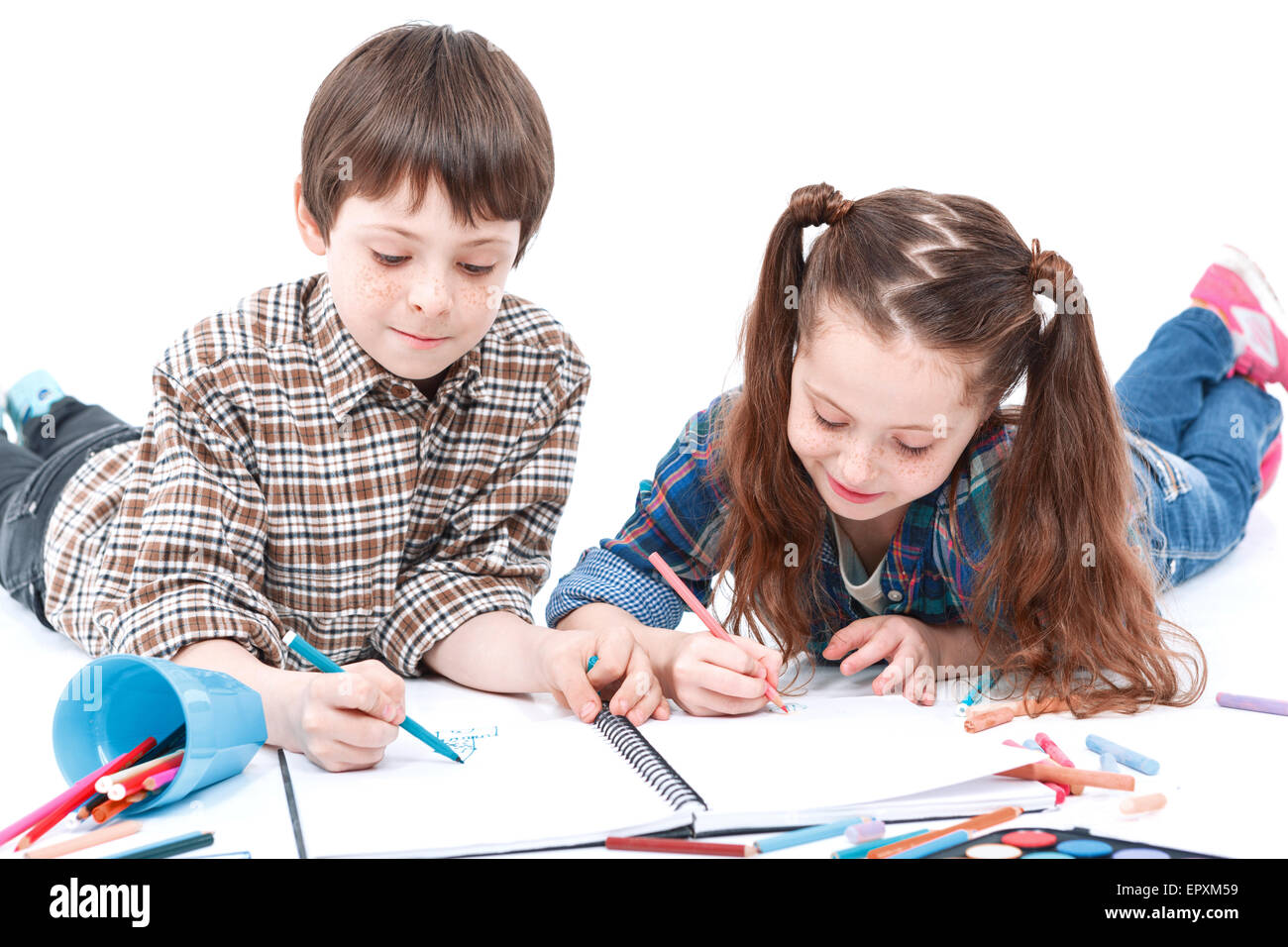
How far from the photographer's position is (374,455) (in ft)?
4.00

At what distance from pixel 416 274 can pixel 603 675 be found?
367 mm

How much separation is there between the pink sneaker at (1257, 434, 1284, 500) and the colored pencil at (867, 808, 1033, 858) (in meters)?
1.11

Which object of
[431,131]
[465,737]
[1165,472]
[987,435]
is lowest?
[465,737]

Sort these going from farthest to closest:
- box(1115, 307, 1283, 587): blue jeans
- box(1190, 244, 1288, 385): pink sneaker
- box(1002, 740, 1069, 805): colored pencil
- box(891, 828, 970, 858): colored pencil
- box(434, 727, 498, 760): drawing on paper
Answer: box(1190, 244, 1288, 385): pink sneaker → box(1115, 307, 1283, 587): blue jeans → box(434, 727, 498, 760): drawing on paper → box(1002, 740, 1069, 805): colored pencil → box(891, 828, 970, 858): colored pencil

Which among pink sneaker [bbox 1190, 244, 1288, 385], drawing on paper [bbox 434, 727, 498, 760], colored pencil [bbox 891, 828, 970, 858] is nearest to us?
colored pencil [bbox 891, 828, 970, 858]

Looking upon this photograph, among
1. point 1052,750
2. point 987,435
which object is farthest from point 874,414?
point 1052,750

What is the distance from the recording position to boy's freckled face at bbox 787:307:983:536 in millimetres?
1045

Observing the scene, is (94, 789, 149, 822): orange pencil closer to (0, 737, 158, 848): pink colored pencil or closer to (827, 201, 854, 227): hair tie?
(0, 737, 158, 848): pink colored pencil

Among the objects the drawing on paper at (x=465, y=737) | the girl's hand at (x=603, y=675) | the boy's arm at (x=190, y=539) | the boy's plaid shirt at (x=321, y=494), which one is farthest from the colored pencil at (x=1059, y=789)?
the boy's arm at (x=190, y=539)

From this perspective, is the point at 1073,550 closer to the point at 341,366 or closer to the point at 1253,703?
the point at 1253,703

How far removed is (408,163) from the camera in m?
1.07

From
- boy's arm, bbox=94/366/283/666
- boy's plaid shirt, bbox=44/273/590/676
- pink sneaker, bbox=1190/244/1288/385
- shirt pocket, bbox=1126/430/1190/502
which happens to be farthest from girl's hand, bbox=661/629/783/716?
pink sneaker, bbox=1190/244/1288/385

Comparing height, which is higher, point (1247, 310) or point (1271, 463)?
point (1247, 310)
